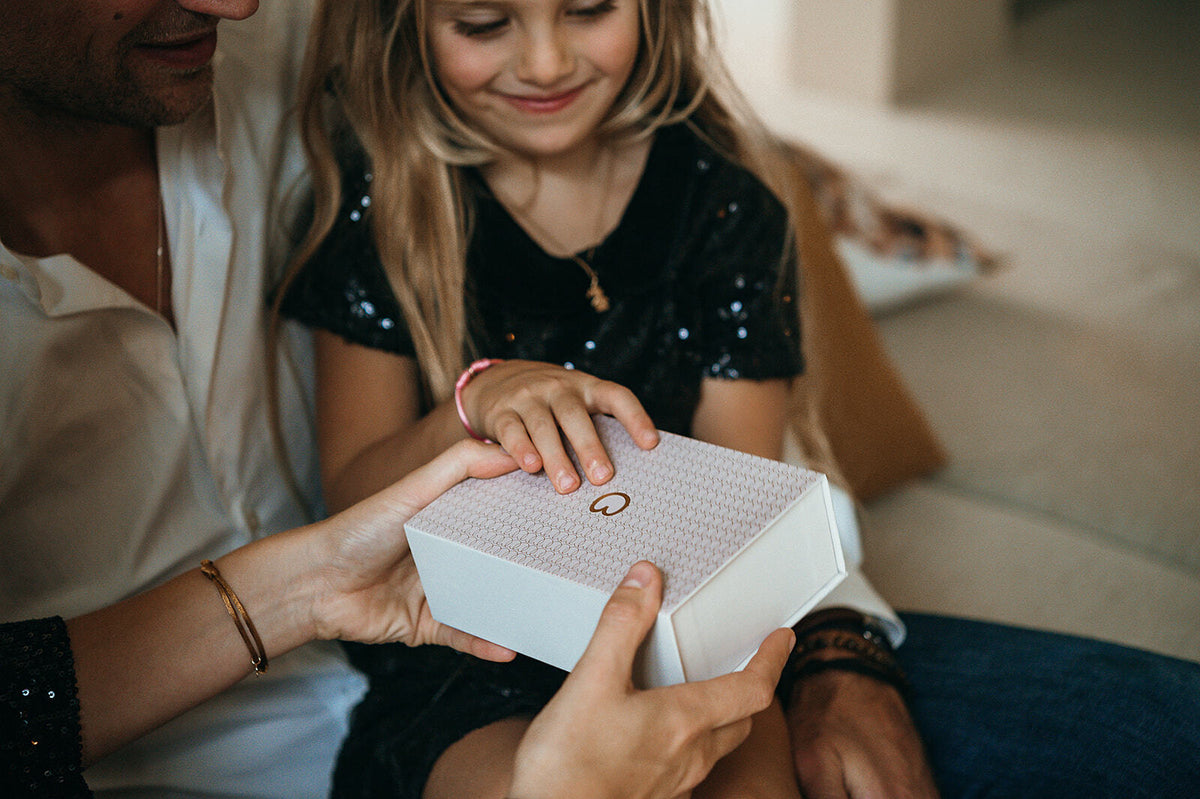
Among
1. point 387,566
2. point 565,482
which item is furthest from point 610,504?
point 387,566

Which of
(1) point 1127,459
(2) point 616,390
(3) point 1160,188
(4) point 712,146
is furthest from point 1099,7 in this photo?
(2) point 616,390

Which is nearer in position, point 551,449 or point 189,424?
point 551,449

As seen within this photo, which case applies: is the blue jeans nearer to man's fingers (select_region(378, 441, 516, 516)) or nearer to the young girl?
the young girl

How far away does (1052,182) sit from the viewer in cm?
294

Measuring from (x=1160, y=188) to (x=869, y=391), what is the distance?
175 centimetres

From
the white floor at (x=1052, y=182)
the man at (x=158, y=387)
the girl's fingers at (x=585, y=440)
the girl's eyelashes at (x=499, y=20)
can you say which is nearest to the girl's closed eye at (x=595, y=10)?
the girl's eyelashes at (x=499, y=20)

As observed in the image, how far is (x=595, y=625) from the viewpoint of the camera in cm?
73

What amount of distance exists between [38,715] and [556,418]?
0.45m

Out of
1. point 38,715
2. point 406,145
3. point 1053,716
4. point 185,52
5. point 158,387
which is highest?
point 185,52

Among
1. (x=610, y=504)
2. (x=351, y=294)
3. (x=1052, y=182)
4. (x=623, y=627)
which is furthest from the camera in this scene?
(x=1052, y=182)

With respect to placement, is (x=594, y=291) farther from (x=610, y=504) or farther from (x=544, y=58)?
(x=610, y=504)

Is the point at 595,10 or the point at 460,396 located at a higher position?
the point at 595,10

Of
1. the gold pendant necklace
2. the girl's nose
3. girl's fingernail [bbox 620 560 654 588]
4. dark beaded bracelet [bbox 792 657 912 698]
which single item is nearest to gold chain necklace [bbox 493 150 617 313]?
the gold pendant necklace

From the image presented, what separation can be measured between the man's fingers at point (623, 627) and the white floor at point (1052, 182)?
0.86 m
